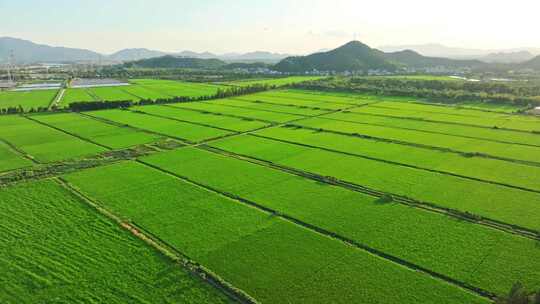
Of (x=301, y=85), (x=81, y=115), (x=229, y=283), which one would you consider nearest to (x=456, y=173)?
(x=229, y=283)

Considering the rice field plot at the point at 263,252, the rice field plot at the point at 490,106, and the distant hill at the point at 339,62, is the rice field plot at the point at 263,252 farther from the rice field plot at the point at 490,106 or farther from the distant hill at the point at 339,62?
the distant hill at the point at 339,62

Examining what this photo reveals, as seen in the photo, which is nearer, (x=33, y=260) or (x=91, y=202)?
(x=33, y=260)

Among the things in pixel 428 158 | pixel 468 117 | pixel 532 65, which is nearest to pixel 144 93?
pixel 468 117

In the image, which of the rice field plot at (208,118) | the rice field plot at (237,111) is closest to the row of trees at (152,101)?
the rice field plot at (237,111)

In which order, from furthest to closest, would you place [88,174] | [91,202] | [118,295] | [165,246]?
[88,174]
[91,202]
[165,246]
[118,295]

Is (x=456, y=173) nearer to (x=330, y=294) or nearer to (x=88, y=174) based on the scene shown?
(x=330, y=294)

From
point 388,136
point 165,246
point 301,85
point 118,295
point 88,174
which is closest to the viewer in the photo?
point 118,295
